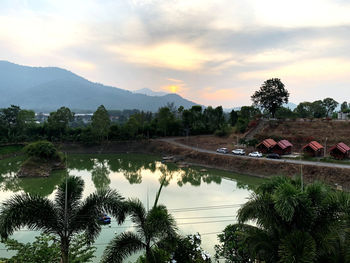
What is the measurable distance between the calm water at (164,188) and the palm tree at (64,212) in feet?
14.1

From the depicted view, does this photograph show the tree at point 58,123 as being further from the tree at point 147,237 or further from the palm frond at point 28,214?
the tree at point 147,237

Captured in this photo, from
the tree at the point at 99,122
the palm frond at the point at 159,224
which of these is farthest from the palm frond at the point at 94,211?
the tree at the point at 99,122

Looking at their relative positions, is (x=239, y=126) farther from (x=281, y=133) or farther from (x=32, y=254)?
(x=32, y=254)

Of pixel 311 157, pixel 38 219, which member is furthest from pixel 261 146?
pixel 38 219

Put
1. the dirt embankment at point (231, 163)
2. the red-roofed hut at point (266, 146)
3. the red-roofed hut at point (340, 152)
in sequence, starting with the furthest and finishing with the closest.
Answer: the red-roofed hut at point (266, 146), the red-roofed hut at point (340, 152), the dirt embankment at point (231, 163)

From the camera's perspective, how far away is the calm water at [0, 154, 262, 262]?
13930mm

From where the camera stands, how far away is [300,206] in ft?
15.8

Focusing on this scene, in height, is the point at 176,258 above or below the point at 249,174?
above

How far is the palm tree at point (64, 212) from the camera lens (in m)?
5.47

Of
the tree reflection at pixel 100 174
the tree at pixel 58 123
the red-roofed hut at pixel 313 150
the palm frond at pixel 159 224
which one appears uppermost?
the tree at pixel 58 123

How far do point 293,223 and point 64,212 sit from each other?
18.6 ft

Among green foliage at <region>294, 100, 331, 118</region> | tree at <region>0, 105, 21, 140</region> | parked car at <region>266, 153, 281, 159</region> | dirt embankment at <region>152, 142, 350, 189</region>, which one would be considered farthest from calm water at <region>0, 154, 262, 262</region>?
green foliage at <region>294, 100, 331, 118</region>

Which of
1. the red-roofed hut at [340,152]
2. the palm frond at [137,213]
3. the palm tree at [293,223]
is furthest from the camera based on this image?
the red-roofed hut at [340,152]

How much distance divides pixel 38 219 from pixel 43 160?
29.4 meters
